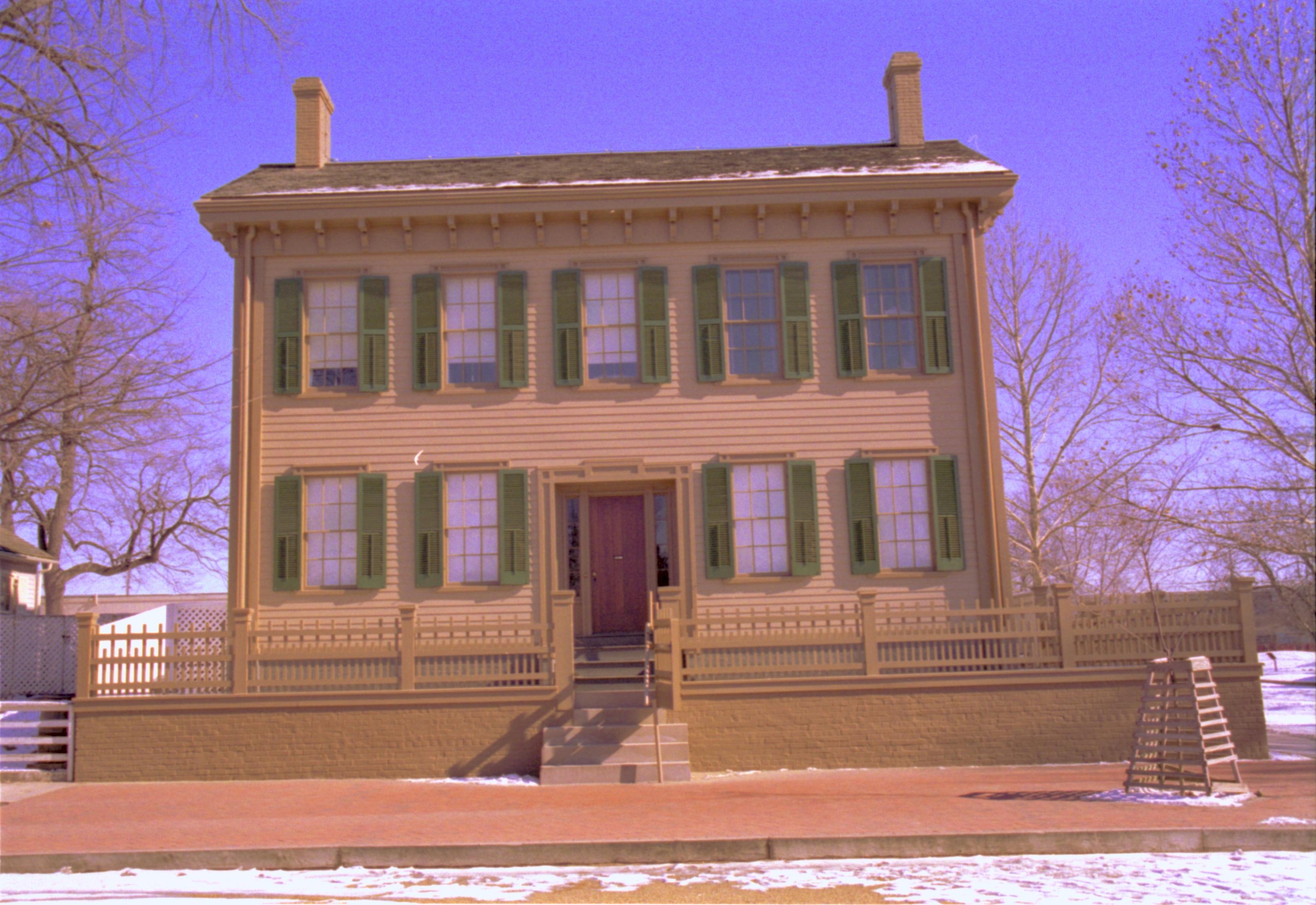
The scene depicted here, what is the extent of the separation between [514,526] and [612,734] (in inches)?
147

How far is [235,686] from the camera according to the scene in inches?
532

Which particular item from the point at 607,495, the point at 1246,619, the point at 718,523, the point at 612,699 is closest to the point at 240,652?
the point at 612,699

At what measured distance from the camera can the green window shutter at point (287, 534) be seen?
15398mm

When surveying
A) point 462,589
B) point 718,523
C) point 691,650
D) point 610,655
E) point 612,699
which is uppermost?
point 718,523

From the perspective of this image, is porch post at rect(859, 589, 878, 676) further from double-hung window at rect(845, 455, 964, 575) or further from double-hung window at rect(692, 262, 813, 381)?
double-hung window at rect(692, 262, 813, 381)

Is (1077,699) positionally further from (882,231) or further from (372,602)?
(372,602)

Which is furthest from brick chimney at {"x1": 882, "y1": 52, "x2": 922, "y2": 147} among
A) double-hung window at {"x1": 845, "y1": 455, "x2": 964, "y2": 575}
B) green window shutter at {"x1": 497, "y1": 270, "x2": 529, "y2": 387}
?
green window shutter at {"x1": 497, "y1": 270, "x2": 529, "y2": 387}

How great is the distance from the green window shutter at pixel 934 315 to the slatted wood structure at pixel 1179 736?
581 cm

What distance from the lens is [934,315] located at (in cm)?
1608

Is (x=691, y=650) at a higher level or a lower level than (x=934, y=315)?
lower

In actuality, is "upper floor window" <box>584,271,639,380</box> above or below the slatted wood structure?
above

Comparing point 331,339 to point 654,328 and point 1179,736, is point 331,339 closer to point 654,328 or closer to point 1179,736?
point 654,328

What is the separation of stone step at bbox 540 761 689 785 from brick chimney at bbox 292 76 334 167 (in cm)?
1073

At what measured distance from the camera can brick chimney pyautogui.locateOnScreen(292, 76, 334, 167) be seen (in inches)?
709
